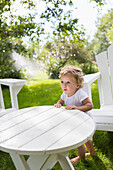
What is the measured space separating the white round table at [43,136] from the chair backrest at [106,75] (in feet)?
3.56

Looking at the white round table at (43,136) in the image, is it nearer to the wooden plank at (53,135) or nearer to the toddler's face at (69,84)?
the wooden plank at (53,135)

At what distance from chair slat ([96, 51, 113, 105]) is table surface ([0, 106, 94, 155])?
1.07m

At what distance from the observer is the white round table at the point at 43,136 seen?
1166mm

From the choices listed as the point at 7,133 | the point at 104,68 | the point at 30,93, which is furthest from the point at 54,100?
the point at 7,133

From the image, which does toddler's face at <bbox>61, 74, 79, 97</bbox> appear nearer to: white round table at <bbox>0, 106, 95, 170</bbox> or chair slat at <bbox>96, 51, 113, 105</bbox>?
white round table at <bbox>0, 106, 95, 170</bbox>

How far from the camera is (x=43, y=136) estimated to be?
1.30 meters

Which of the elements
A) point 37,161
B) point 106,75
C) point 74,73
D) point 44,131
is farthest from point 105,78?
point 37,161

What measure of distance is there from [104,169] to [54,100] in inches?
117

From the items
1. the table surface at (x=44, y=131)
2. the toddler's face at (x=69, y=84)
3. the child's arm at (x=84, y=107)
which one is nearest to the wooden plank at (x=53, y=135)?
the table surface at (x=44, y=131)

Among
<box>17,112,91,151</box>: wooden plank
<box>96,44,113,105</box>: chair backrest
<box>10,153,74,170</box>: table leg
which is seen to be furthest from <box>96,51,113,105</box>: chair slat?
<box>10,153,74,170</box>: table leg

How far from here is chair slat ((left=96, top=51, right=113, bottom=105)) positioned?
2699 millimetres

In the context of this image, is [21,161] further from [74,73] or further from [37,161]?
[74,73]

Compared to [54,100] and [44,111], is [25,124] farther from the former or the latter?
[54,100]

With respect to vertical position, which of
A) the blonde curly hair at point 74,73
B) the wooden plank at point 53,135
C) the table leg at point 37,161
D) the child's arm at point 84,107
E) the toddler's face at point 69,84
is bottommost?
the table leg at point 37,161
